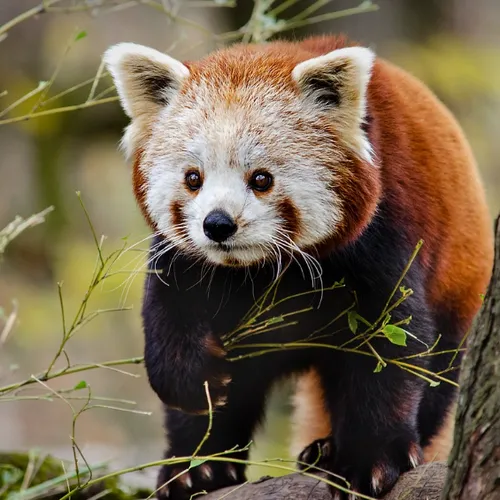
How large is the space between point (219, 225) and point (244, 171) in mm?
234

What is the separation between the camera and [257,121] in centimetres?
304

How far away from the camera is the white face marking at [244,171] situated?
296cm

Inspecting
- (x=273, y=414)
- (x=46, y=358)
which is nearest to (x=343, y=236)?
(x=273, y=414)

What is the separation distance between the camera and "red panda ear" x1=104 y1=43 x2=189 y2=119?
3.24m

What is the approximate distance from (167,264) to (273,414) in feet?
17.3

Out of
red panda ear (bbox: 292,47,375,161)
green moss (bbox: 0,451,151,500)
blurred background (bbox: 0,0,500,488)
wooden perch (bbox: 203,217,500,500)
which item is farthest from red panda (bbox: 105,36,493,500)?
blurred background (bbox: 0,0,500,488)

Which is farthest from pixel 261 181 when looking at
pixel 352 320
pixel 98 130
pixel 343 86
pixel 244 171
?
pixel 98 130

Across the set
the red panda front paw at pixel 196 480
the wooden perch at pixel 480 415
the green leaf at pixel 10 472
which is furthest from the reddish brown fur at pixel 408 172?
the green leaf at pixel 10 472

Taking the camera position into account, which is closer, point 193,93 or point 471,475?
point 471,475

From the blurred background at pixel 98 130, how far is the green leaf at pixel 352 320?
429 cm

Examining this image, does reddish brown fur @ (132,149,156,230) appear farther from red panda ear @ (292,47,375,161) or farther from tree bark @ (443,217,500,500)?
tree bark @ (443,217,500,500)

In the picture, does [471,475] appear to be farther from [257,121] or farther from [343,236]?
[257,121]

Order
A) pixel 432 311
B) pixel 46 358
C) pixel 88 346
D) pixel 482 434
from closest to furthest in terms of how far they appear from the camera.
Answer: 1. pixel 482 434
2. pixel 432 311
3. pixel 88 346
4. pixel 46 358

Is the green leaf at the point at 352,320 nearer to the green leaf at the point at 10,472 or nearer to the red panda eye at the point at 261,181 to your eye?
the red panda eye at the point at 261,181
